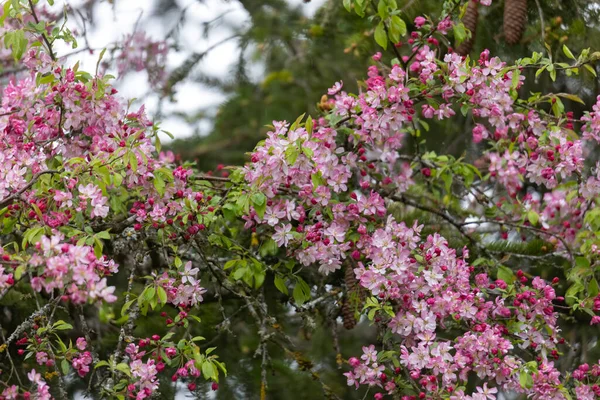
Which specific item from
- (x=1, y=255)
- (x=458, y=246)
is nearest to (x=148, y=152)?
(x=1, y=255)

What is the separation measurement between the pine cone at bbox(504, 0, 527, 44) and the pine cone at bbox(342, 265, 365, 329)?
43.1 inches

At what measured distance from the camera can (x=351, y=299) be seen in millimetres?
2580

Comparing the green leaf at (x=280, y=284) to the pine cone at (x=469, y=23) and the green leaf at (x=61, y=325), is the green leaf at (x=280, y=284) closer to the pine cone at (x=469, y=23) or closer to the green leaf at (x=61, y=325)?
the green leaf at (x=61, y=325)

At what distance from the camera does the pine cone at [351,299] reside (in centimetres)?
258

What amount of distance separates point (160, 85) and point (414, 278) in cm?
251

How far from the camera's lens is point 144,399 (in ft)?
7.61

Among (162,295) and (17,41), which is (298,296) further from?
(17,41)

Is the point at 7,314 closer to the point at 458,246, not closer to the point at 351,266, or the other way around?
the point at 351,266

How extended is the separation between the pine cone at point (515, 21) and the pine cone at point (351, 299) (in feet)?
3.60

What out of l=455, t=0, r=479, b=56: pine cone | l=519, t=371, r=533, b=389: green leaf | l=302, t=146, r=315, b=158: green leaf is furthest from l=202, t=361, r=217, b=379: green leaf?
l=455, t=0, r=479, b=56: pine cone

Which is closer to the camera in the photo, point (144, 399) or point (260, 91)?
point (144, 399)

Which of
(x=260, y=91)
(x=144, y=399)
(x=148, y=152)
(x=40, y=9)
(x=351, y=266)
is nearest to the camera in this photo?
(x=144, y=399)

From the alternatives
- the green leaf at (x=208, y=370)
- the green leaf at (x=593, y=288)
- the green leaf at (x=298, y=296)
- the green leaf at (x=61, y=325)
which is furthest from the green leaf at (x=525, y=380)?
the green leaf at (x=61, y=325)

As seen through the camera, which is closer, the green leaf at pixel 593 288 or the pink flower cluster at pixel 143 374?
the pink flower cluster at pixel 143 374
